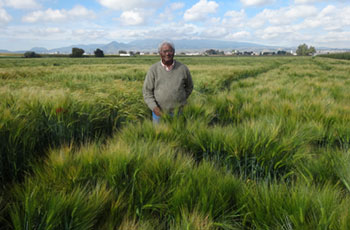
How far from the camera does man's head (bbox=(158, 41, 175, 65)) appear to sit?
117 inches

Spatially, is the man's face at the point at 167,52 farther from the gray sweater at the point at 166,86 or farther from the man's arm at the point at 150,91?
the man's arm at the point at 150,91

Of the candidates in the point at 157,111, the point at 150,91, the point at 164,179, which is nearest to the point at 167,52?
the point at 150,91

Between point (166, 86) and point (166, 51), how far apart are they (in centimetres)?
49

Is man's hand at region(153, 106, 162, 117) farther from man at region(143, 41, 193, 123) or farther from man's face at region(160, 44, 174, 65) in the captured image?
man's face at region(160, 44, 174, 65)

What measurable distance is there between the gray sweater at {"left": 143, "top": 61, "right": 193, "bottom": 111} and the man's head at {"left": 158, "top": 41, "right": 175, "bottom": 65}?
0.44 feet

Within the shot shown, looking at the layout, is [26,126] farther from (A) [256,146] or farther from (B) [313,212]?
(B) [313,212]

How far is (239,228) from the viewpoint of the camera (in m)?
1.17

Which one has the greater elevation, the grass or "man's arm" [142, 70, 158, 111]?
"man's arm" [142, 70, 158, 111]

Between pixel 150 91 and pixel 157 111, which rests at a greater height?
pixel 150 91

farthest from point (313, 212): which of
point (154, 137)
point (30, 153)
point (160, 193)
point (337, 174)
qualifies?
point (30, 153)

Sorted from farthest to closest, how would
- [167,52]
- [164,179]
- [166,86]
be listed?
1. [166,86]
2. [167,52]
3. [164,179]

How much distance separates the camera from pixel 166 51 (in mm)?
2959

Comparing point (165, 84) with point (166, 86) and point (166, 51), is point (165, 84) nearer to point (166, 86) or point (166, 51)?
point (166, 86)

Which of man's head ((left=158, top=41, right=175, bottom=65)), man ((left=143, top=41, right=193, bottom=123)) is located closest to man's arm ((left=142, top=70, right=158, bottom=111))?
man ((left=143, top=41, right=193, bottom=123))
